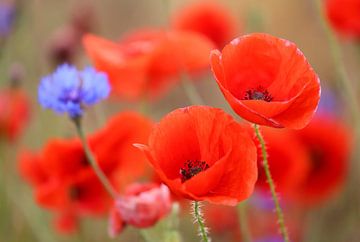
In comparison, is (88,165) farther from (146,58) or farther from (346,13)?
(346,13)

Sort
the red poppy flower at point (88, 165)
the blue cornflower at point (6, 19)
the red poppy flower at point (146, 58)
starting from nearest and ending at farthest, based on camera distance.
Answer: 1. the red poppy flower at point (88, 165)
2. the red poppy flower at point (146, 58)
3. the blue cornflower at point (6, 19)

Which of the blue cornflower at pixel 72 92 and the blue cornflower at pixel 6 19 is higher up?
→ the blue cornflower at pixel 6 19

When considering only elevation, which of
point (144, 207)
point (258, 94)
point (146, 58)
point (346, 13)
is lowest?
point (144, 207)

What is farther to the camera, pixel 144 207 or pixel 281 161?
pixel 281 161

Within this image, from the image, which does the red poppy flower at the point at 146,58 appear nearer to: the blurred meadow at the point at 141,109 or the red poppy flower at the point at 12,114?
the blurred meadow at the point at 141,109

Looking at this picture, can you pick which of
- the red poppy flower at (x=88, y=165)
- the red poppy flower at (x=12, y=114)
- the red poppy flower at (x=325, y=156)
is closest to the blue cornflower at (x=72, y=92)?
the red poppy flower at (x=88, y=165)

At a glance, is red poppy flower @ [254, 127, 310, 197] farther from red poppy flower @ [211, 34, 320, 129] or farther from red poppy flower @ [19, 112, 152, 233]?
red poppy flower @ [211, 34, 320, 129]

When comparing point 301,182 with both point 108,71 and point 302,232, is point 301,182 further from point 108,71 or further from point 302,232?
point 108,71

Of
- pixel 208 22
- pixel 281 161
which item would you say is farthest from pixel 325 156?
pixel 208 22
